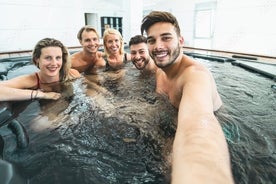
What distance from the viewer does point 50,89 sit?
236cm

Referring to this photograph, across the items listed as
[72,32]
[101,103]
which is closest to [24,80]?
[101,103]

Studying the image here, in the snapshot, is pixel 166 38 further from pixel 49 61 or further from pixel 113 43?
pixel 113 43

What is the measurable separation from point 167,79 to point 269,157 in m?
0.94

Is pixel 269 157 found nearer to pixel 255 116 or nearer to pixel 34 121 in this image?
pixel 255 116

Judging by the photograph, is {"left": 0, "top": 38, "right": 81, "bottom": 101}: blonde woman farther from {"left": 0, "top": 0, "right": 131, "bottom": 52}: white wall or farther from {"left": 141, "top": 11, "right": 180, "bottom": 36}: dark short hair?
{"left": 0, "top": 0, "right": 131, "bottom": 52}: white wall

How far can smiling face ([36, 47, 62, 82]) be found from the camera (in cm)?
214

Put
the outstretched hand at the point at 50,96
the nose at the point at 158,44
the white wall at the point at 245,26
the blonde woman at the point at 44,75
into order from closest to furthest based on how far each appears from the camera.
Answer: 1. the nose at the point at 158,44
2. the blonde woman at the point at 44,75
3. the outstretched hand at the point at 50,96
4. the white wall at the point at 245,26

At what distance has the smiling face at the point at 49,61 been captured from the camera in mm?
2145

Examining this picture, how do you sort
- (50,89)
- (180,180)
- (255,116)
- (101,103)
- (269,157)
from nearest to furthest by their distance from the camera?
(180,180) → (269,157) → (255,116) → (101,103) → (50,89)

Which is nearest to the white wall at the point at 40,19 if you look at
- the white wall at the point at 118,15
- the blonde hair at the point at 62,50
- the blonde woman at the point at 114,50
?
the white wall at the point at 118,15

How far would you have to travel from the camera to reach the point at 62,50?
2.32 metres

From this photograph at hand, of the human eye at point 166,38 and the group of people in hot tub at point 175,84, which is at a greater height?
the human eye at point 166,38

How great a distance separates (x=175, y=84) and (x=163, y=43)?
0.32 meters

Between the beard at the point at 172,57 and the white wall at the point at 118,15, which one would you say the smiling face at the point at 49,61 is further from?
the white wall at the point at 118,15
